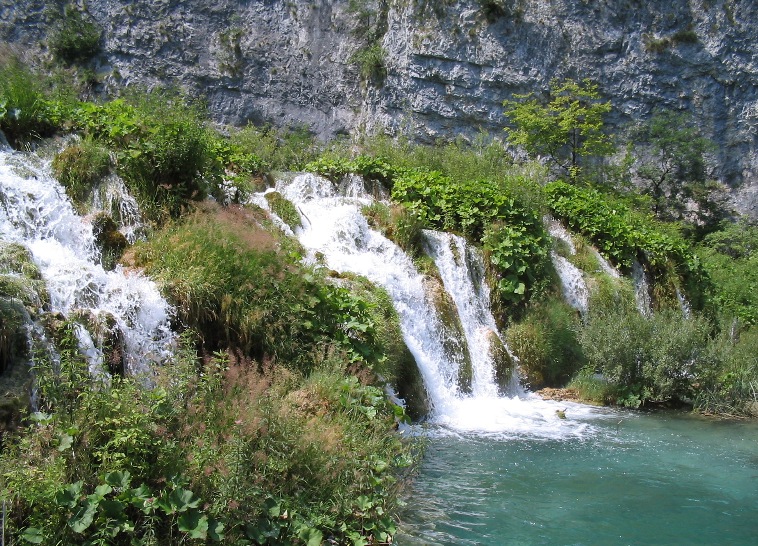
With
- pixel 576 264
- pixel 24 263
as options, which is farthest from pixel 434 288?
pixel 24 263

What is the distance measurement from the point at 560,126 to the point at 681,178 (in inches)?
229

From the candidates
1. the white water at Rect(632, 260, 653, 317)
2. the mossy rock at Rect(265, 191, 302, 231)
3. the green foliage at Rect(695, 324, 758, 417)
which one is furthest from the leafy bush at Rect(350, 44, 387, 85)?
the green foliage at Rect(695, 324, 758, 417)

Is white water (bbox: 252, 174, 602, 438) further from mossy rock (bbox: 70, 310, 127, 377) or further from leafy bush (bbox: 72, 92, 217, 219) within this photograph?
mossy rock (bbox: 70, 310, 127, 377)

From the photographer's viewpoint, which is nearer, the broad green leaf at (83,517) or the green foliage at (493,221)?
the broad green leaf at (83,517)

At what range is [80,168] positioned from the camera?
7.97 m

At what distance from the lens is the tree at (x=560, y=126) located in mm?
20172

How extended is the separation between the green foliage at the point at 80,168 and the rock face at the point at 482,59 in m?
14.9

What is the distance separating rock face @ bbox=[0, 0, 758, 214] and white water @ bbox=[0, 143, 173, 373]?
51.0 ft

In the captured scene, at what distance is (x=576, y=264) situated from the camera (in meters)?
13.4

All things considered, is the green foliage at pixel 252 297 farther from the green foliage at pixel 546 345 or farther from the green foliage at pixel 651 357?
the green foliage at pixel 651 357

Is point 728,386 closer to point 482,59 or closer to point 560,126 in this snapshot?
point 560,126

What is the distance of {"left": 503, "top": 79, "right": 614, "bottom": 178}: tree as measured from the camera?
20.2m

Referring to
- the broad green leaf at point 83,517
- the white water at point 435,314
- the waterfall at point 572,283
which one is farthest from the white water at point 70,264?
the waterfall at point 572,283

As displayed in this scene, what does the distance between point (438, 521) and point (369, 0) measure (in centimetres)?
2227
